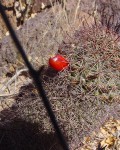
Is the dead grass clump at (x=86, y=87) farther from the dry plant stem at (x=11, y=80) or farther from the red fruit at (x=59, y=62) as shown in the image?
the dry plant stem at (x=11, y=80)

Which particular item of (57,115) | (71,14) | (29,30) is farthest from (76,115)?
(71,14)

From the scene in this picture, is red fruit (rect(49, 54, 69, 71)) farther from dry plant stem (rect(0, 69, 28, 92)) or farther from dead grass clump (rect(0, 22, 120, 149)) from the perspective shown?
dry plant stem (rect(0, 69, 28, 92))

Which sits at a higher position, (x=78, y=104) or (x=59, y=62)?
(x=59, y=62)

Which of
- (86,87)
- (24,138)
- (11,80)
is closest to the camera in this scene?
(86,87)

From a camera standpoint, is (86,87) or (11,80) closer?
(86,87)

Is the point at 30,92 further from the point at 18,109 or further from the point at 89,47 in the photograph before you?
the point at 89,47

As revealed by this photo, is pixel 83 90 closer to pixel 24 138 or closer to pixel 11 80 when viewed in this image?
pixel 24 138

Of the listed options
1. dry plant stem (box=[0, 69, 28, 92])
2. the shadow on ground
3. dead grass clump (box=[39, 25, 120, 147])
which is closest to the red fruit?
dead grass clump (box=[39, 25, 120, 147])

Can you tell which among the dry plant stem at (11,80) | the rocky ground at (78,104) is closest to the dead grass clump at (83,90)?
the rocky ground at (78,104)

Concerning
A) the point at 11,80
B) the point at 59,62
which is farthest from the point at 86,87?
the point at 11,80

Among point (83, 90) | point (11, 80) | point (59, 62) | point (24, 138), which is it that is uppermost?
point (59, 62)

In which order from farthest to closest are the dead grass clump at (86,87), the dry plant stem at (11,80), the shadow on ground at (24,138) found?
1. the dry plant stem at (11,80)
2. the shadow on ground at (24,138)
3. the dead grass clump at (86,87)
